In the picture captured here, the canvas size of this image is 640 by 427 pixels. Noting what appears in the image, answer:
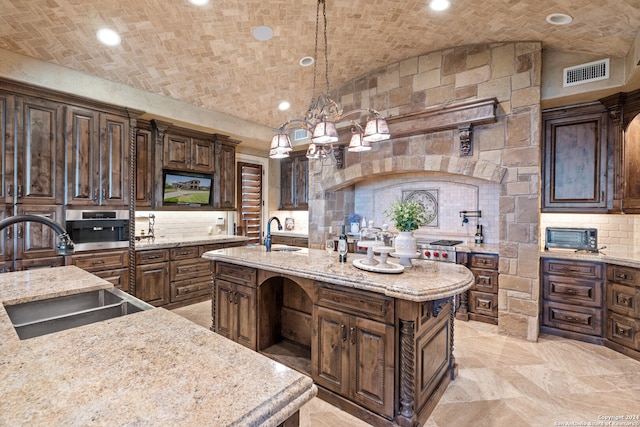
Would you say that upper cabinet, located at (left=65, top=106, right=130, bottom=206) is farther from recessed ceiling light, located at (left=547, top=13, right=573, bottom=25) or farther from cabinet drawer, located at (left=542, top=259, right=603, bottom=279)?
cabinet drawer, located at (left=542, top=259, right=603, bottom=279)

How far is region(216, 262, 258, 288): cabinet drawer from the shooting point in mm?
2920

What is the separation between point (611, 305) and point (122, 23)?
19.7 ft

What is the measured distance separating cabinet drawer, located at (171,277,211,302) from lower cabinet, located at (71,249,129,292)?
2.24ft

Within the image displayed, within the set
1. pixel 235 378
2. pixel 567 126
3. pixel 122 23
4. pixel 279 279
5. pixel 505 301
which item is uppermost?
pixel 122 23

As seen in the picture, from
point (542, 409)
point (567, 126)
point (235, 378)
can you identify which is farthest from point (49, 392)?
point (567, 126)

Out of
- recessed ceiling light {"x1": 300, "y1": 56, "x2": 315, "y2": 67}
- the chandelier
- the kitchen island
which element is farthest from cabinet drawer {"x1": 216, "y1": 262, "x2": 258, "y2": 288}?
recessed ceiling light {"x1": 300, "y1": 56, "x2": 315, "y2": 67}

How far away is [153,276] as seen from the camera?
438 centimetres

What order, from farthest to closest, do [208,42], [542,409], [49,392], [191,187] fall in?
[191,187], [208,42], [542,409], [49,392]

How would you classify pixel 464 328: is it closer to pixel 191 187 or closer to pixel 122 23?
pixel 191 187

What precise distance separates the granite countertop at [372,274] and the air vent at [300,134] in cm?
341

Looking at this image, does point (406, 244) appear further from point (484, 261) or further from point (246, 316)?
point (484, 261)

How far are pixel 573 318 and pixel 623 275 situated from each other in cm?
71

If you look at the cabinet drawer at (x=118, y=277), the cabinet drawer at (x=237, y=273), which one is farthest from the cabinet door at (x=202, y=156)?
the cabinet drawer at (x=237, y=273)

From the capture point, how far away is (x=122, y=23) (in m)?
3.15
